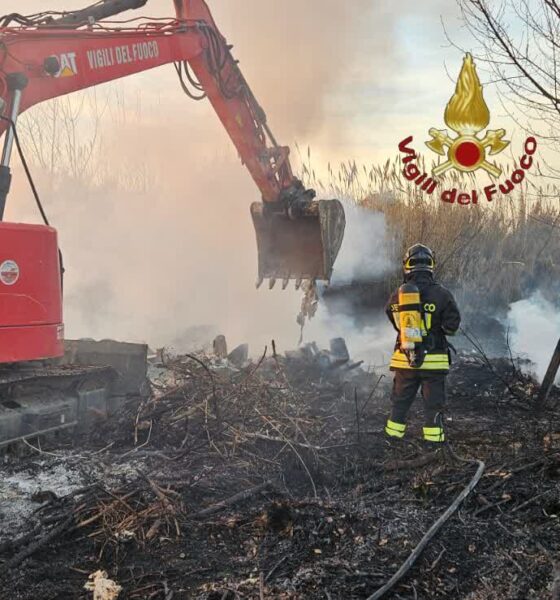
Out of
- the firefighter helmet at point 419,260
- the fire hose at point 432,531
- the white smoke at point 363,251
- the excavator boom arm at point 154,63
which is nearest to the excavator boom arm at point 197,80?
the excavator boom arm at point 154,63

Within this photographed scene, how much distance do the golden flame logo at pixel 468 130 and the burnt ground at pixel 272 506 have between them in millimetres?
4001

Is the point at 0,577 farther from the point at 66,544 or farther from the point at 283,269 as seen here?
the point at 283,269

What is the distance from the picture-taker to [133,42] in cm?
595

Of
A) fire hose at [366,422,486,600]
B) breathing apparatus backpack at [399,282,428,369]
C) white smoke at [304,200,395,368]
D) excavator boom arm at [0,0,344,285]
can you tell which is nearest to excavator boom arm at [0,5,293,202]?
excavator boom arm at [0,0,344,285]

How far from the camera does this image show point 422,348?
18.5 feet

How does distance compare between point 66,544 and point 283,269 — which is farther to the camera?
point 283,269

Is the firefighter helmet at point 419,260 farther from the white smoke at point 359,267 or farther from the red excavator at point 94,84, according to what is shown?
the white smoke at point 359,267

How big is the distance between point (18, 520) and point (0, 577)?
2.65 feet

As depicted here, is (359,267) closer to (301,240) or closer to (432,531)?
(301,240)

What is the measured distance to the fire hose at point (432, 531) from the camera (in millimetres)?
3035

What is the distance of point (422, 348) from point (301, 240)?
103 inches

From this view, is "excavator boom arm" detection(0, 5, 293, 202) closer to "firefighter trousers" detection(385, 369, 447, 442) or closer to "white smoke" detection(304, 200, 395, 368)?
"firefighter trousers" detection(385, 369, 447, 442)

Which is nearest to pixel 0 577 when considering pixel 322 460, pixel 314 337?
pixel 322 460

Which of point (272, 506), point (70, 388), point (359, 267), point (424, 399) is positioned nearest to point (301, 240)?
point (424, 399)
